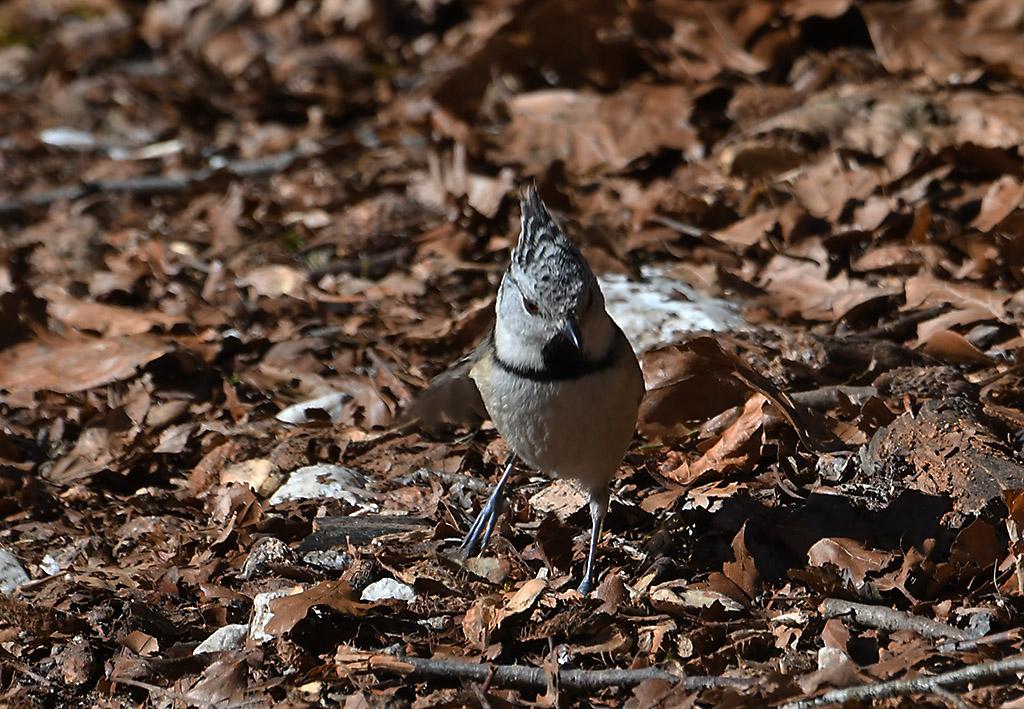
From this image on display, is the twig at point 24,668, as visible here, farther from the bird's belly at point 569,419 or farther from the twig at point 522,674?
the bird's belly at point 569,419

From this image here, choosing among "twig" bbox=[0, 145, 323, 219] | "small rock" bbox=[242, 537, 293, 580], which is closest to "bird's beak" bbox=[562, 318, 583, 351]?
"small rock" bbox=[242, 537, 293, 580]

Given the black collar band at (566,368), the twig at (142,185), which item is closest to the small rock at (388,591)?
the black collar band at (566,368)

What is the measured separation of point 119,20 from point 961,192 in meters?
7.78

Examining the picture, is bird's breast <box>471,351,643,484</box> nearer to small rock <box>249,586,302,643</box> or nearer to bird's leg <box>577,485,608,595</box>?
bird's leg <box>577,485,608,595</box>

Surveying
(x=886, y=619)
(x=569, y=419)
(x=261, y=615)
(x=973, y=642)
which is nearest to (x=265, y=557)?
(x=261, y=615)

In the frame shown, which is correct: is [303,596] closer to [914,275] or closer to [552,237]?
[552,237]

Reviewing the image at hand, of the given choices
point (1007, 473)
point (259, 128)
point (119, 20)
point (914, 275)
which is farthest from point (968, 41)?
point (119, 20)

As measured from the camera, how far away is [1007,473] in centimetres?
409

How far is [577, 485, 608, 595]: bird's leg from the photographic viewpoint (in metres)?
4.11

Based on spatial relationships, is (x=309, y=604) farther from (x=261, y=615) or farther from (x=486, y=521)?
(x=486, y=521)

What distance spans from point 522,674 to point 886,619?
45.7 inches

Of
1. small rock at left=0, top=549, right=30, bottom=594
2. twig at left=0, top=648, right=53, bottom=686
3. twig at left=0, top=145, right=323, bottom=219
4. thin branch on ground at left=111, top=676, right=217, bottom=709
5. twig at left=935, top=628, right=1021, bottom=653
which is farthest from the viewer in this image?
twig at left=0, top=145, right=323, bottom=219

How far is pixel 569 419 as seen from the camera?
3883 millimetres

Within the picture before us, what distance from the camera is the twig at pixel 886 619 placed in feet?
11.9
